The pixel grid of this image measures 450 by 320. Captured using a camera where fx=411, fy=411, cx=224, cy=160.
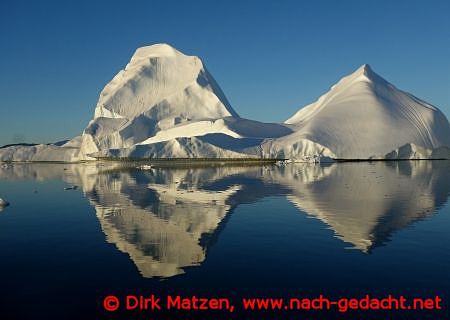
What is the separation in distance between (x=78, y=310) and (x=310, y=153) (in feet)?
591

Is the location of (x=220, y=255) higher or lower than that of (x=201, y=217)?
lower

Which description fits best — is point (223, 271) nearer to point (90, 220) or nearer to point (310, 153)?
point (90, 220)

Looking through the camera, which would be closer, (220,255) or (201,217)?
(220,255)

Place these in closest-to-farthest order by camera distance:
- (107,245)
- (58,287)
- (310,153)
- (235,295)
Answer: (235,295) → (58,287) → (107,245) → (310,153)

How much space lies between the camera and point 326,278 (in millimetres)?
16078

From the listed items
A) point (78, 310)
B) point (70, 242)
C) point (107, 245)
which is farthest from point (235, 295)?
point (70, 242)

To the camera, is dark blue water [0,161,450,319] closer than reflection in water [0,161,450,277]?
Yes

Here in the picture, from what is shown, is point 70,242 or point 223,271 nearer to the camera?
point 223,271

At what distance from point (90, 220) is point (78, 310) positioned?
1773 cm

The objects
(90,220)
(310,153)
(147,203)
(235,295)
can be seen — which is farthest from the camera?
(310,153)

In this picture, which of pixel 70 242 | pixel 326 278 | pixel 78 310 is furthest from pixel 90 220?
pixel 326 278

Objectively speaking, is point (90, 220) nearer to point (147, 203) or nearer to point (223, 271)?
point (147, 203)

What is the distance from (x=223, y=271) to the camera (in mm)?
17062

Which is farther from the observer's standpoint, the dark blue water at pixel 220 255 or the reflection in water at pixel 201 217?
the reflection in water at pixel 201 217
